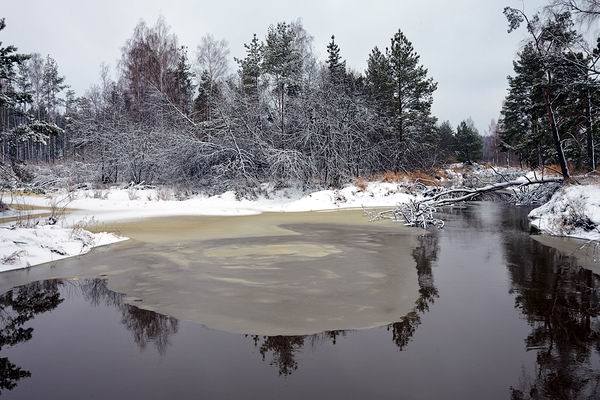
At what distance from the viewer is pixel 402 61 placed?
3391 cm

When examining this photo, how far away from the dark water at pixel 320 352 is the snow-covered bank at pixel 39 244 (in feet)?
6.57

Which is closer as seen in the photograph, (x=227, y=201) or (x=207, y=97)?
(x=227, y=201)

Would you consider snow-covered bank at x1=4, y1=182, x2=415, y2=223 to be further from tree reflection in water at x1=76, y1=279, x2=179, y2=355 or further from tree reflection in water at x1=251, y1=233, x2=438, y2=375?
tree reflection in water at x1=251, y1=233, x2=438, y2=375

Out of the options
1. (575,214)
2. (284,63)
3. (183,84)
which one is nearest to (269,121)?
(284,63)

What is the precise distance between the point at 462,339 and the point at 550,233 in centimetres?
1007

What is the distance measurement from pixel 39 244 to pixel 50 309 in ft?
13.1

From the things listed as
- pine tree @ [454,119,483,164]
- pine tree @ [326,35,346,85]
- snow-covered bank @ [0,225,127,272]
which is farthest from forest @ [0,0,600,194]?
pine tree @ [454,119,483,164]

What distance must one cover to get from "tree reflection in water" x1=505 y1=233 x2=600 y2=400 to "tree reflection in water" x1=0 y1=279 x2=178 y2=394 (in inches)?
159

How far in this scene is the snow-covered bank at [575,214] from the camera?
11852mm

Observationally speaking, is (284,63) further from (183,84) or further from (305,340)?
(305,340)

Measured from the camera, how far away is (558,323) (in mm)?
5250

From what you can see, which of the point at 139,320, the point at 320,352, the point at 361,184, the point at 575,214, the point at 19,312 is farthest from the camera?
the point at 361,184

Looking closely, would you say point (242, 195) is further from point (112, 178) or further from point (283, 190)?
point (112, 178)

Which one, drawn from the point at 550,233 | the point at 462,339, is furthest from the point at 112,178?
the point at 462,339
